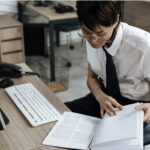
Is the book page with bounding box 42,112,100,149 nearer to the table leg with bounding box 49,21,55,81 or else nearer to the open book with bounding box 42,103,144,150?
the open book with bounding box 42,103,144,150

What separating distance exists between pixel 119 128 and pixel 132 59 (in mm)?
367

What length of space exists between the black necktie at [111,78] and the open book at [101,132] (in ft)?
0.63

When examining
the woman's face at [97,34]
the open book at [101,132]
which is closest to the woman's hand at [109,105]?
the open book at [101,132]

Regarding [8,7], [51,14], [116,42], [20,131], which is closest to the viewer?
[20,131]

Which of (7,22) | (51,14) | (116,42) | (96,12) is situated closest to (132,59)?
(116,42)

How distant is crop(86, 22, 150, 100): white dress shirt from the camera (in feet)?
3.94

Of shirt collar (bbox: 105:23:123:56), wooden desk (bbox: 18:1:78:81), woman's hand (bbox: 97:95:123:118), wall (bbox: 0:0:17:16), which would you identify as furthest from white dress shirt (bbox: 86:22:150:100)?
wall (bbox: 0:0:17:16)

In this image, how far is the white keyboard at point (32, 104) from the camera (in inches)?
45.4

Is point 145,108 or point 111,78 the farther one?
point 111,78

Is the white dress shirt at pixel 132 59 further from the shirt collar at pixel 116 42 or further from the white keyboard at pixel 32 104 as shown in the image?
the white keyboard at pixel 32 104

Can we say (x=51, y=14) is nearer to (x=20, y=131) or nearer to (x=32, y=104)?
(x=32, y=104)

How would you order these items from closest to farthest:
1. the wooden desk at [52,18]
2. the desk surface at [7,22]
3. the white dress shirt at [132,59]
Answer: the white dress shirt at [132,59]
the wooden desk at [52,18]
the desk surface at [7,22]

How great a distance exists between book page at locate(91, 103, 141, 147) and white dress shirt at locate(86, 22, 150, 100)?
0.21m

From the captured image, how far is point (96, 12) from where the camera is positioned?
38.7 inches
